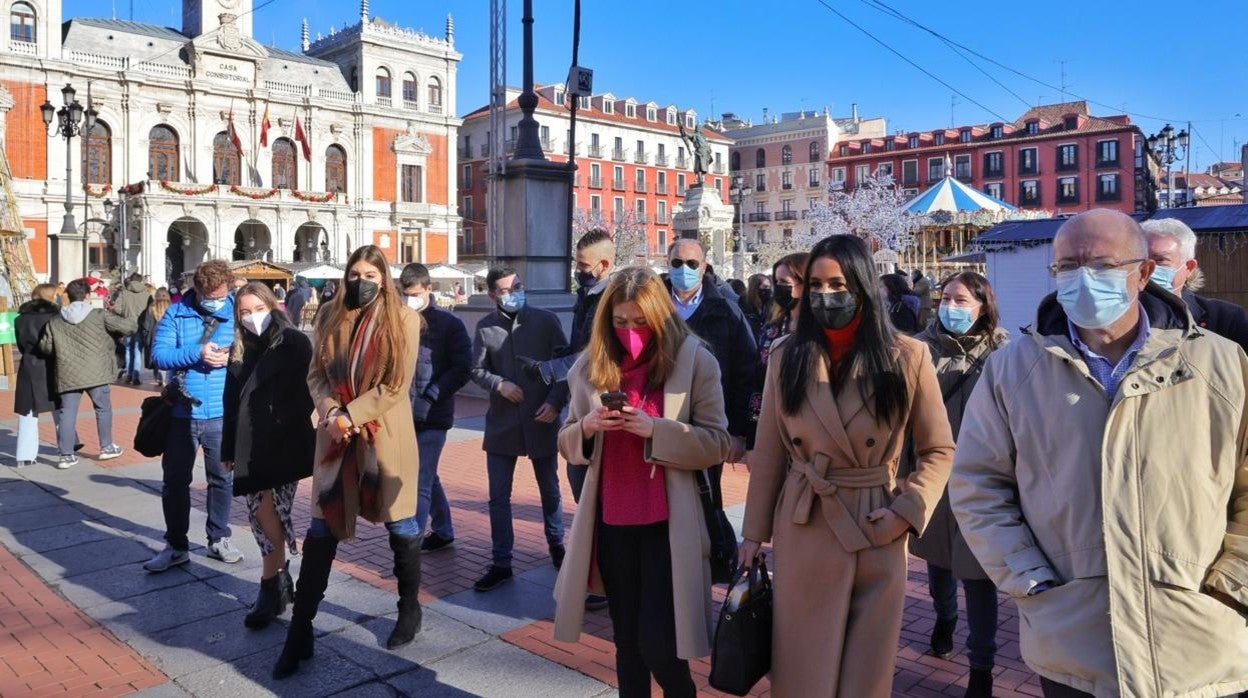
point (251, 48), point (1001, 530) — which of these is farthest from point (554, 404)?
point (251, 48)

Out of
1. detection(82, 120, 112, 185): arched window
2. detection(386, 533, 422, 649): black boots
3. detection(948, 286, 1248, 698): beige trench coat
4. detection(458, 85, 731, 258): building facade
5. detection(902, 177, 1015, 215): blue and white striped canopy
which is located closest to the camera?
detection(948, 286, 1248, 698): beige trench coat

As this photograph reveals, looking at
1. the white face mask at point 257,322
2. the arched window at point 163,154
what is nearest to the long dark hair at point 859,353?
the white face mask at point 257,322

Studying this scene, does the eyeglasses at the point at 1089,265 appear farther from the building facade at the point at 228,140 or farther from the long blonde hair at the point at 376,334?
the building facade at the point at 228,140

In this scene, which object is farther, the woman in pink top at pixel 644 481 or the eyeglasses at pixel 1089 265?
the woman in pink top at pixel 644 481

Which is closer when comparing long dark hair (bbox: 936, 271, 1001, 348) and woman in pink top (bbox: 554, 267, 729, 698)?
woman in pink top (bbox: 554, 267, 729, 698)

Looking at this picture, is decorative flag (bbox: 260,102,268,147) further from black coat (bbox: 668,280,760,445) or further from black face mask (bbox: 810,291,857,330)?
black face mask (bbox: 810,291,857,330)

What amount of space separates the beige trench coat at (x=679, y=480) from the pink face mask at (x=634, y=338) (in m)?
0.14

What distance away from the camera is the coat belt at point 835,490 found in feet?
9.00

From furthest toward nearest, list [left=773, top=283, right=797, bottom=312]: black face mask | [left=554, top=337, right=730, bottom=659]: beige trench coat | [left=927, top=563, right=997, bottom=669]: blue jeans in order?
[left=773, top=283, right=797, bottom=312]: black face mask, [left=927, top=563, right=997, bottom=669]: blue jeans, [left=554, top=337, right=730, bottom=659]: beige trench coat

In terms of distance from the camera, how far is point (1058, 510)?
7.04 feet

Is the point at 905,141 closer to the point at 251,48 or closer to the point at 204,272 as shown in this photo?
the point at 251,48

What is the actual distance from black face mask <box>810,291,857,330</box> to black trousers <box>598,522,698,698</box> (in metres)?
0.91

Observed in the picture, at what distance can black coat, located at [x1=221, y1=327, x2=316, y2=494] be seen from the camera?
448 cm

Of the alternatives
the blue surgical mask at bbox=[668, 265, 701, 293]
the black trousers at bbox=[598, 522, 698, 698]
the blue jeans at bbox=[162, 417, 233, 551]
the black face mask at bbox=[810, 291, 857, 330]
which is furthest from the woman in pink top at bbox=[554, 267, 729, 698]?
the blue jeans at bbox=[162, 417, 233, 551]
